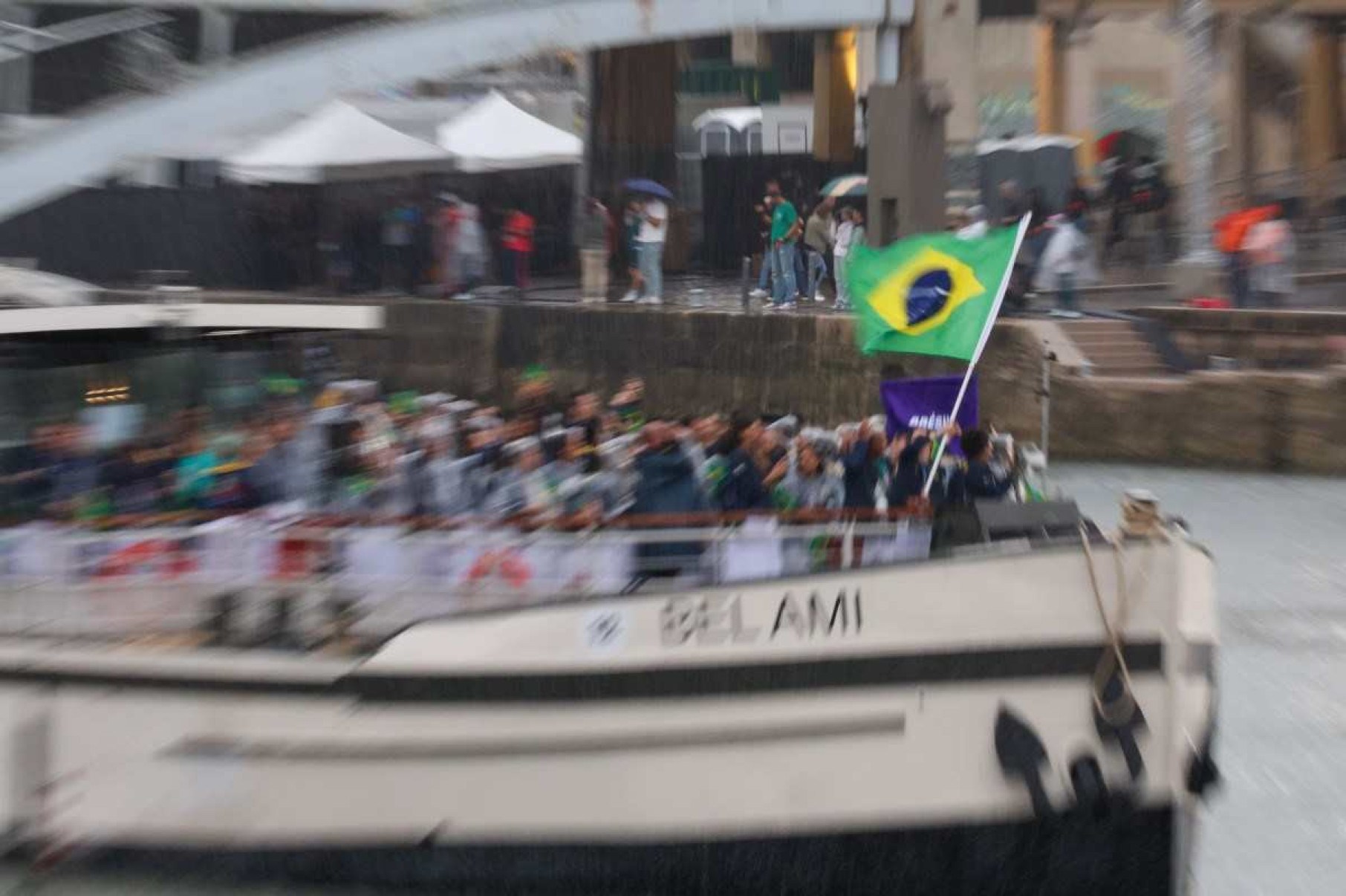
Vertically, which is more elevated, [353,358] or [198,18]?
[198,18]

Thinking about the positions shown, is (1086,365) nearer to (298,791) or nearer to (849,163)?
(849,163)

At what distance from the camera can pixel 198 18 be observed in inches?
1072

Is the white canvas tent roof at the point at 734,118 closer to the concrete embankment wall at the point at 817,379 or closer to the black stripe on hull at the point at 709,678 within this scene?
the concrete embankment wall at the point at 817,379

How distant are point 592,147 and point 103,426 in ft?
59.7

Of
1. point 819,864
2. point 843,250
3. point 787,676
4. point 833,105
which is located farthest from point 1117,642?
point 833,105

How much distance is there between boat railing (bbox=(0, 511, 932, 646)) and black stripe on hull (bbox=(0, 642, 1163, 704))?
349 mm

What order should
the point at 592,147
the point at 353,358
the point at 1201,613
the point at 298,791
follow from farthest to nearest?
1. the point at 592,147
2. the point at 353,358
3. the point at 298,791
4. the point at 1201,613

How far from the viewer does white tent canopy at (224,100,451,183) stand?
21266 millimetres

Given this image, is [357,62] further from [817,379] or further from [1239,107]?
[1239,107]

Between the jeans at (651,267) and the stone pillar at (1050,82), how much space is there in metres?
17.2

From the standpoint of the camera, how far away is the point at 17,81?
27078mm

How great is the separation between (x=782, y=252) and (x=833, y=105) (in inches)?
308

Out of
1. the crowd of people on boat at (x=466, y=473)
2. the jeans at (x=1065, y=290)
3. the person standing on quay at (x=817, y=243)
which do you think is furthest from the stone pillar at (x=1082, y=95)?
the crowd of people on boat at (x=466, y=473)

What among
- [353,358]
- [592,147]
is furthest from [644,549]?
[592,147]
